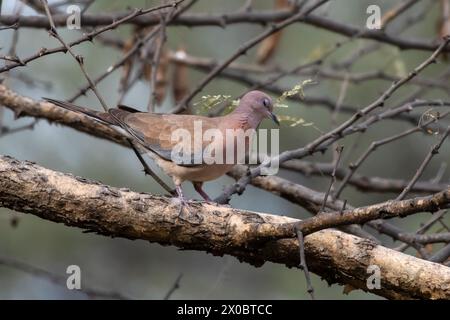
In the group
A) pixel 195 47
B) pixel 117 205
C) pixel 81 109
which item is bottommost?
pixel 117 205

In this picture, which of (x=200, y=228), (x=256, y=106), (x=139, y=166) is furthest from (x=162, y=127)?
(x=139, y=166)

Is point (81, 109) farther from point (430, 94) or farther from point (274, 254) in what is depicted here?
point (430, 94)

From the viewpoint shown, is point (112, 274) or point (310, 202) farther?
point (112, 274)

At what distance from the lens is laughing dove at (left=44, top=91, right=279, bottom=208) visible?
433cm

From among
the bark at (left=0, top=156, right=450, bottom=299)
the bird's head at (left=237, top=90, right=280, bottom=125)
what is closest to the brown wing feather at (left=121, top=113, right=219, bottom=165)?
the bird's head at (left=237, top=90, right=280, bottom=125)

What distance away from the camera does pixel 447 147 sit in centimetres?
871

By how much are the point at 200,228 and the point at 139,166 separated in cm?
531

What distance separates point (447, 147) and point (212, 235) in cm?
577

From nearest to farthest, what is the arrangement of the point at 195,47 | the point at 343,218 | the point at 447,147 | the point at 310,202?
the point at 343,218 < the point at 310,202 < the point at 447,147 < the point at 195,47

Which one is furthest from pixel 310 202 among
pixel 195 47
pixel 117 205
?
pixel 195 47

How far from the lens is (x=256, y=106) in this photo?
4551 mm

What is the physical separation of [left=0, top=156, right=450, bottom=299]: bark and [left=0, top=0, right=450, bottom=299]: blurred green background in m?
4.53

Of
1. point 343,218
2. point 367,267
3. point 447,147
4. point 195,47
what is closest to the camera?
point 343,218

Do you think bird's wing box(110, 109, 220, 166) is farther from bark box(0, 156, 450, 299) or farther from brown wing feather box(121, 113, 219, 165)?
bark box(0, 156, 450, 299)
